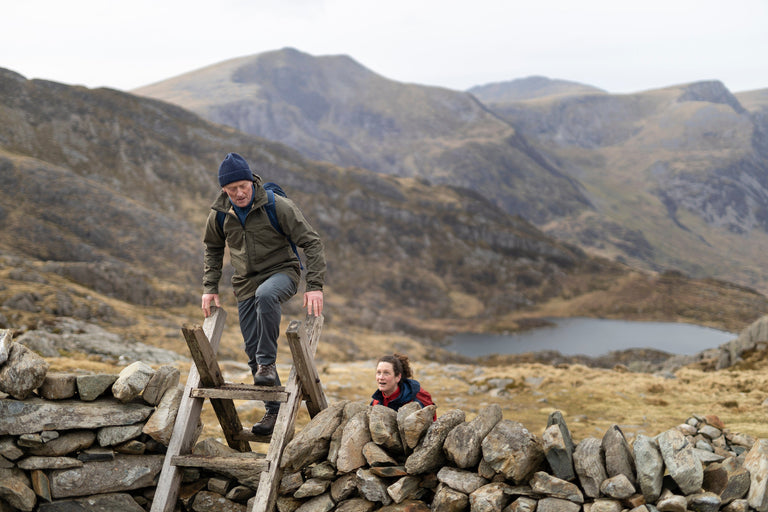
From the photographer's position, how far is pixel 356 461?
634cm

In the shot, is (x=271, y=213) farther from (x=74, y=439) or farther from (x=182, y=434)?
(x=74, y=439)

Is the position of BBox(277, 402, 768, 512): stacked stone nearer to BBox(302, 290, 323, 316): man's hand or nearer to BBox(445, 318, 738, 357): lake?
BBox(302, 290, 323, 316): man's hand

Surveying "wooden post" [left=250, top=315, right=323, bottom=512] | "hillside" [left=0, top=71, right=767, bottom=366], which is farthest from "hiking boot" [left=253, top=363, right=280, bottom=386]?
"hillside" [left=0, top=71, right=767, bottom=366]

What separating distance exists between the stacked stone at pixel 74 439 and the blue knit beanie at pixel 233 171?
10.1 ft

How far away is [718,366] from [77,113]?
350 feet

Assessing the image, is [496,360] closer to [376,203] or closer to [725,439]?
[725,439]

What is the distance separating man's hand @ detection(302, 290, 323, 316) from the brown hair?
1.23 m

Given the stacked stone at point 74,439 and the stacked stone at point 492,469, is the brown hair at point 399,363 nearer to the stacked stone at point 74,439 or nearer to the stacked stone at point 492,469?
the stacked stone at point 492,469

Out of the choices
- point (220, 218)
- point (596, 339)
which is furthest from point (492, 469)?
point (596, 339)

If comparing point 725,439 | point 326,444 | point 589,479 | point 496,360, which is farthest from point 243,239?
point 496,360

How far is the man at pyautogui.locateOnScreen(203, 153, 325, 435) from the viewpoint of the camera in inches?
251

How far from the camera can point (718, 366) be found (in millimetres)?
25391

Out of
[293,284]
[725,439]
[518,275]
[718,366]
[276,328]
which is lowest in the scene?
[518,275]

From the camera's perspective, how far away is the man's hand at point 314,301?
6395 millimetres
